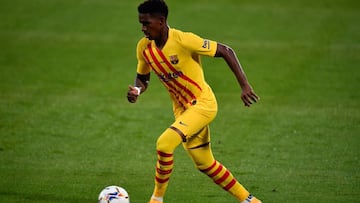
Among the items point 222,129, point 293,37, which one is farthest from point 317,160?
point 293,37

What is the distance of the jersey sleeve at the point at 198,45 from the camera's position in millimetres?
8852

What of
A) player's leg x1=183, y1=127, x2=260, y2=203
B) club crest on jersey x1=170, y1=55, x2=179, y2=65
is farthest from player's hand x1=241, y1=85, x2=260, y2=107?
club crest on jersey x1=170, y1=55, x2=179, y2=65

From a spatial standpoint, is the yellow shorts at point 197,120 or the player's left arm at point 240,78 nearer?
the player's left arm at point 240,78

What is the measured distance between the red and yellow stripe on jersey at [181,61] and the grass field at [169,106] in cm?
154

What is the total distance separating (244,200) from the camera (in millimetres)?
9289

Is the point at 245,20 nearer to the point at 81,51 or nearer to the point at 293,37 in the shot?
the point at 293,37

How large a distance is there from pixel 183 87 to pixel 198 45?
0.53 m

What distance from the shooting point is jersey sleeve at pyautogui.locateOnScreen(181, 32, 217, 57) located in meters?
8.85

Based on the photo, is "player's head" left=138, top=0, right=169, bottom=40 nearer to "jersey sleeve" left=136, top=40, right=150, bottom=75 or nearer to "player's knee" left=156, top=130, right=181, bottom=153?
"jersey sleeve" left=136, top=40, right=150, bottom=75

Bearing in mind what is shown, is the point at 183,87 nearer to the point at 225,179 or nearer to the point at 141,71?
the point at 141,71

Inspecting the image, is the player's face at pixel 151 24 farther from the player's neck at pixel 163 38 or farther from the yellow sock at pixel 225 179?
the yellow sock at pixel 225 179

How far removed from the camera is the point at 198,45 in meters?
8.88

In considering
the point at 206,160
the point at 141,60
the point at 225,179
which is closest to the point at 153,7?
the point at 141,60

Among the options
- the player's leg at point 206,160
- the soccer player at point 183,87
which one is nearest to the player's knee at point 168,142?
the soccer player at point 183,87
